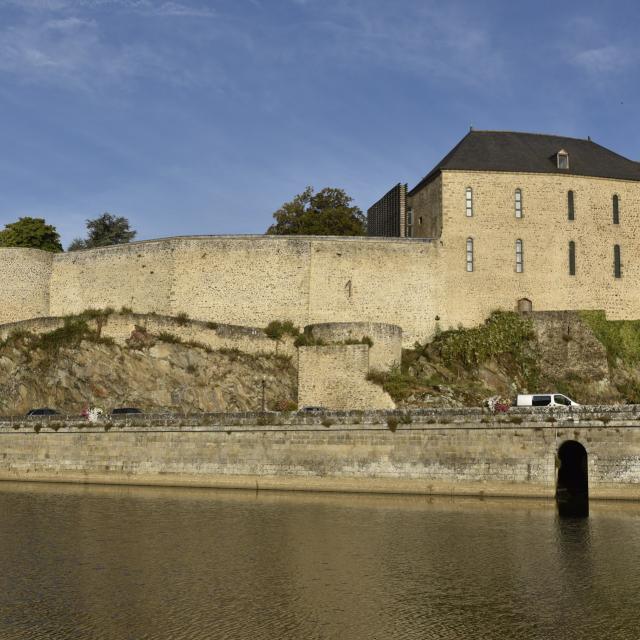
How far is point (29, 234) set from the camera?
186 ft

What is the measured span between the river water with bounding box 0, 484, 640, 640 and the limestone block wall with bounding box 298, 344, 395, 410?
8955mm

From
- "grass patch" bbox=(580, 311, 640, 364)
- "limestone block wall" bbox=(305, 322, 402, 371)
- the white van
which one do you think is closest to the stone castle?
"grass patch" bbox=(580, 311, 640, 364)

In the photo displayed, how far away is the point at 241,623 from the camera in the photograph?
16984 millimetres

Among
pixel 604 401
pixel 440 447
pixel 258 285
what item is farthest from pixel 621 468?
pixel 258 285

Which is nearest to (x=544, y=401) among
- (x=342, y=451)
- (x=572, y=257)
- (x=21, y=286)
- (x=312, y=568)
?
(x=342, y=451)

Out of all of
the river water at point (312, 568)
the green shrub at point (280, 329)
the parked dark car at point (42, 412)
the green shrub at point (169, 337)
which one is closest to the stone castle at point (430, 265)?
the green shrub at point (280, 329)

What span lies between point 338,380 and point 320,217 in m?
16.8

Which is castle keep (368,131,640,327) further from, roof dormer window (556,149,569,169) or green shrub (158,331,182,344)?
green shrub (158,331,182,344)

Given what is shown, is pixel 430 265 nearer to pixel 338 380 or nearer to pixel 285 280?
pixel 285 280

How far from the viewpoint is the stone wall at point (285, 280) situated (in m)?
44.5

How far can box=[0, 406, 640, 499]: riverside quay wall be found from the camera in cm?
2933

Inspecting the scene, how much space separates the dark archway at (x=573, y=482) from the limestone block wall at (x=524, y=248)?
452 inches

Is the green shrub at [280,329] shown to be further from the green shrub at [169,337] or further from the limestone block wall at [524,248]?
the limestone block wall at [524,248]

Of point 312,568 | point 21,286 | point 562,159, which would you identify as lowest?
point 312,568
